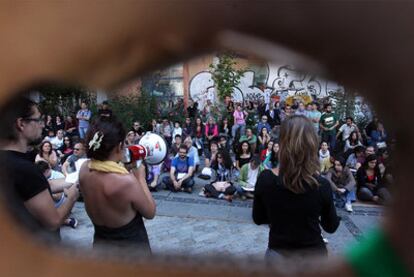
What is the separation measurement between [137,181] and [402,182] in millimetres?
1412

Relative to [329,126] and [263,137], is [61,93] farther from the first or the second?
[329,126]

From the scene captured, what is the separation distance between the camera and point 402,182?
0.94ft

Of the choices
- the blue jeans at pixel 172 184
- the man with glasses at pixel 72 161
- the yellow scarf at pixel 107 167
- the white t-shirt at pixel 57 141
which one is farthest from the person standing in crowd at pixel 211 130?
the yellow scarf at pixel 107 167

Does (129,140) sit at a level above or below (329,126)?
above

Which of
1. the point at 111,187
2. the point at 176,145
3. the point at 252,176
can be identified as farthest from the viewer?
the point at 176,145

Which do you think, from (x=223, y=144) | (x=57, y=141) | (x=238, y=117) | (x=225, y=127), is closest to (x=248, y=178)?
(x=223, y=144)

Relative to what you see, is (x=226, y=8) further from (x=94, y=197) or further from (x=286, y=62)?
(x=94, y=197)

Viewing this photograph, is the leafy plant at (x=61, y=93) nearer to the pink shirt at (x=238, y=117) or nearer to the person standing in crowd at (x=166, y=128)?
the person standing in crowd at (x=166, y=128)

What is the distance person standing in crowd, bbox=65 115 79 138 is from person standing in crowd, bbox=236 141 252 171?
10.6 ft

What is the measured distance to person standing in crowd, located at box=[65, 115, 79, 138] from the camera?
24.7 feet

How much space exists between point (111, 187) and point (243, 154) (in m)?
4.85

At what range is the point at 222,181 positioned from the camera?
→ 626 centimetres

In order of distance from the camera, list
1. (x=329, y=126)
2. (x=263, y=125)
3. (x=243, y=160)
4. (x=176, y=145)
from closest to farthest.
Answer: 1. (x=243, y=160)
2. (x=176, y=145)
3. (x=329, y=126)
4. (x=263, y=125)

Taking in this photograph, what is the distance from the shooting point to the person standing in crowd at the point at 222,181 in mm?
5898
